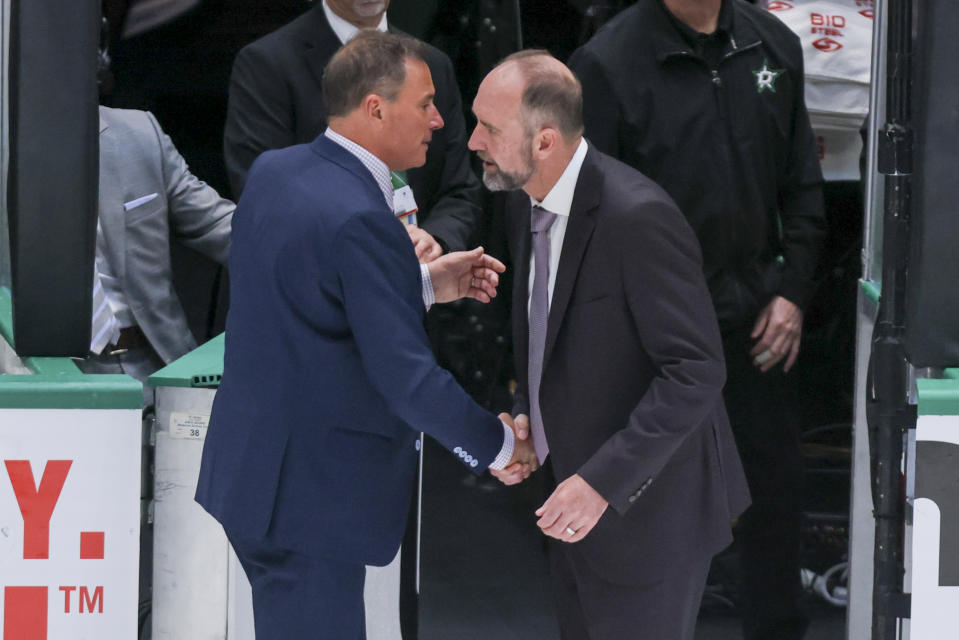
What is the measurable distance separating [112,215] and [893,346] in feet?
6.64

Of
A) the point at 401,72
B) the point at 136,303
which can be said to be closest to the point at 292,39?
the point at 136,303

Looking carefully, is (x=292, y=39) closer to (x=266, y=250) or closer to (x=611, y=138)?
(x=611, y=138)

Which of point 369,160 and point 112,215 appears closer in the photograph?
point 369,160

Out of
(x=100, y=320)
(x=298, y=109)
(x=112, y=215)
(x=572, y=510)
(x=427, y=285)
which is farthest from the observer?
(x=112, y=215)

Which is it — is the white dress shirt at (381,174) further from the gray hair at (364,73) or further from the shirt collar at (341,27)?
the shirt collar at (341,27)

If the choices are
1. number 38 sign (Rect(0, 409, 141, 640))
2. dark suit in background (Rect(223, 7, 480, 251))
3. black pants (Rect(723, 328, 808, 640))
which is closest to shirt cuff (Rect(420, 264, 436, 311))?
dark suit in background (Rect(223, 7, 480, 251))

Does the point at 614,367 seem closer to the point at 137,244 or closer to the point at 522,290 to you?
the point at 522,290

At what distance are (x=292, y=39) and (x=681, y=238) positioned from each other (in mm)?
1498

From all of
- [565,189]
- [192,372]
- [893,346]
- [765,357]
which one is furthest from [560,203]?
[765,357]

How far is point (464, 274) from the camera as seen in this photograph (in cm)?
338

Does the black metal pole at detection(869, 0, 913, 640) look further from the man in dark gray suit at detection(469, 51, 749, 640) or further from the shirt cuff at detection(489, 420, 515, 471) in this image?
the shirt cuff at detection(489, 420, 515, 471)

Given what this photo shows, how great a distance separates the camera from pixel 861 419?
383cm

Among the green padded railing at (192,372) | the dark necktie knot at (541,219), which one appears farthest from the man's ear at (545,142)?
the green padded railing at (192,372)

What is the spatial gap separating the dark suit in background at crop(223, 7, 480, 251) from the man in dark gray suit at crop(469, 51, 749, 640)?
92 centimetres
